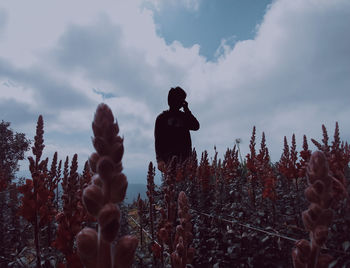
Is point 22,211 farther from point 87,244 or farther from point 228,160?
point 228,160

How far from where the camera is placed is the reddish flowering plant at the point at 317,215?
84 cm

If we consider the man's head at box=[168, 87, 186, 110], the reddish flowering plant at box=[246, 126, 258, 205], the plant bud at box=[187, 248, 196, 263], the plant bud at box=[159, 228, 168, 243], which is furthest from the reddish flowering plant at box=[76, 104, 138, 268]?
the man's head at box=[168, 87, 186, 110]

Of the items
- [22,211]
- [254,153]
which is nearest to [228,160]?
[254,153]

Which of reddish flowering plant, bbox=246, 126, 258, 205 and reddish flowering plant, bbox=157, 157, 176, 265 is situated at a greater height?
reddish flowering plant, bbox=246, 126, 258, 205

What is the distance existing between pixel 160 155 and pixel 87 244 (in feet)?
26.0

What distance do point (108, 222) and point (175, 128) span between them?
7.89 meters

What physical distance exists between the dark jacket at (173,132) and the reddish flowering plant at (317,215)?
24.8 ft

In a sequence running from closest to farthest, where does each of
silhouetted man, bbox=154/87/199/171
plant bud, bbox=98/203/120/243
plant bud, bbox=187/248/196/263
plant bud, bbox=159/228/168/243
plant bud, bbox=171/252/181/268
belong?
1. plant bud, bbox=98/203/120/243
2. plant bud, bbox=171/252/181/268
3. plant bud, bbox=187/248/196/263
4. plant bud, bbox=159/228/168/243
5. silhouetted man, bbox=154/87/199/171

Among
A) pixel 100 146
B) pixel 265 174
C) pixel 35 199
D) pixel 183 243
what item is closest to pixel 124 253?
pixel 100 146

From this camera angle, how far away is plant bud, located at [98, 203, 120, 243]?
67 cm

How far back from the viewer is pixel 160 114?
876 centimetres

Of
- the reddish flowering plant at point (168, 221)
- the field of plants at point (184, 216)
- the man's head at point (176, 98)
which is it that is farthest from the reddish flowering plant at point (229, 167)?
the man's head at point (176, 98)

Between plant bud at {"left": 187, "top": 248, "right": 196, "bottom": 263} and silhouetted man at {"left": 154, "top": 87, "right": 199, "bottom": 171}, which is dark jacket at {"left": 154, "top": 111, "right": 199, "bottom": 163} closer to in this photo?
silhouetted man at {"left": 154, "top": 87, "right": 199, "bottom": 171}

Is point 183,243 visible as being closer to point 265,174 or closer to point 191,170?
point 265,174
